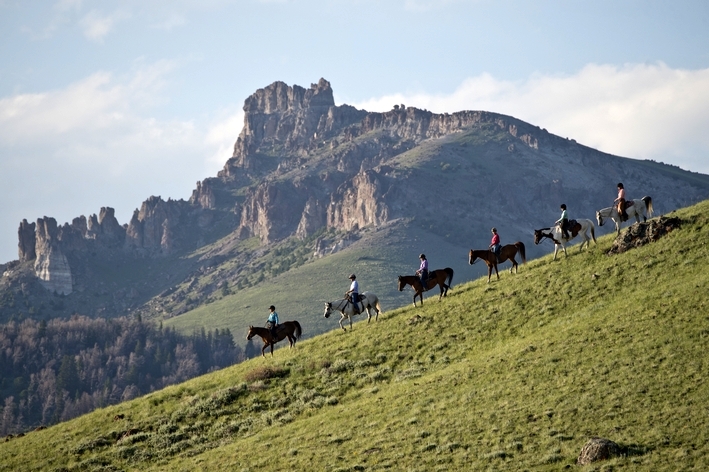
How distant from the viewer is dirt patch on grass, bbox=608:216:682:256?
134ft

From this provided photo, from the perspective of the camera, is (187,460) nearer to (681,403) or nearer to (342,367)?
Result: (342,367)

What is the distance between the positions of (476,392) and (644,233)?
1550 centimetres

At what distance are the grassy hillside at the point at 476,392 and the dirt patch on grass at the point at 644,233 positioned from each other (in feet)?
1.75

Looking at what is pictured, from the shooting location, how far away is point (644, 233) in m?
41.4

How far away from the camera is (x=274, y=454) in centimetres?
2975

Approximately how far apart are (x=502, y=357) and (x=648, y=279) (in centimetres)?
847

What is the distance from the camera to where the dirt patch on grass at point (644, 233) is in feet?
134

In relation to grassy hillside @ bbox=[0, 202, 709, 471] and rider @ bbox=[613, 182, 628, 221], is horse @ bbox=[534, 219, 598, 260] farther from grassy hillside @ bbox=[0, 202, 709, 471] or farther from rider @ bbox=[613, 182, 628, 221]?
rider @ bbox=[613, 182, 628, 221]

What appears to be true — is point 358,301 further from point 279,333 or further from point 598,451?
point 598,451

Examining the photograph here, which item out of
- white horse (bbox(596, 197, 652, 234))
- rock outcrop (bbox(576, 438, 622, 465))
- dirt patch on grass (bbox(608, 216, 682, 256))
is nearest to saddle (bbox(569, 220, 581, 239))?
white horse (bbox(596, 197, 652, 234))

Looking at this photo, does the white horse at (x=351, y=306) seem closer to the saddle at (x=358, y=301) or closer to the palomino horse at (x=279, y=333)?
the saddle at (x=358, y=301)

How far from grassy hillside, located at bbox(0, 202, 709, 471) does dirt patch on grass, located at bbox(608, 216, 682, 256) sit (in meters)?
0.53

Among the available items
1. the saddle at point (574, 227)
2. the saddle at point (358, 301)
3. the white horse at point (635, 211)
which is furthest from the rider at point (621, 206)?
the saddle at point (358, 301)

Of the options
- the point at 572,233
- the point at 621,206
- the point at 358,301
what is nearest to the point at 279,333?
the point at 358,301
